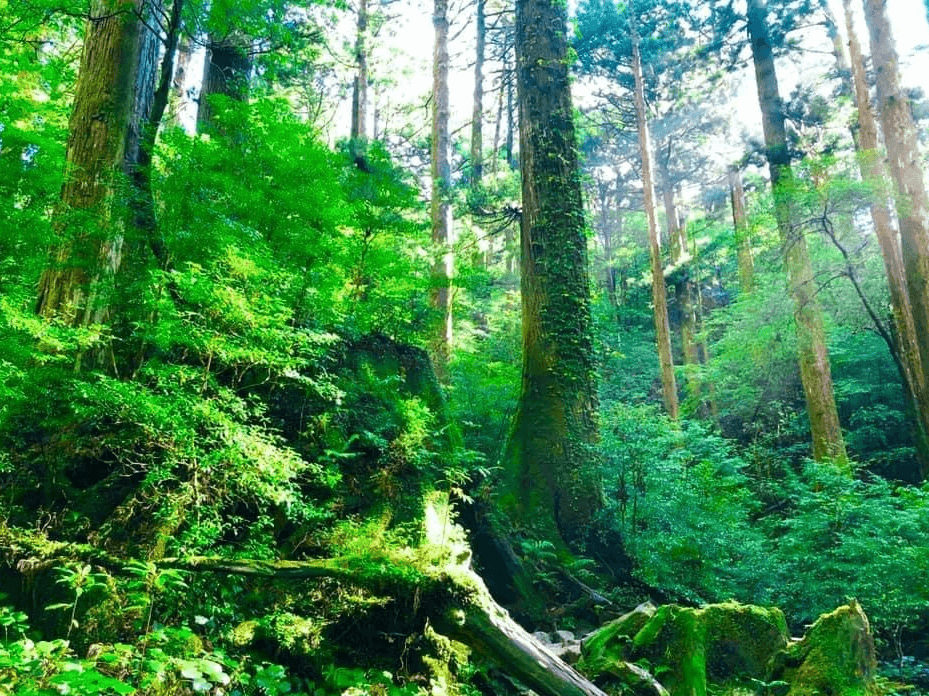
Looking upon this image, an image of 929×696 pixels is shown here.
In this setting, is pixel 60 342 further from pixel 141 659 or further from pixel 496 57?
pixel 496 57

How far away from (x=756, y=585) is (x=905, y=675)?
4.60ft

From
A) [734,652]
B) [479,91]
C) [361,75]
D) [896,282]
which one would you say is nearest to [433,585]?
[734,652]

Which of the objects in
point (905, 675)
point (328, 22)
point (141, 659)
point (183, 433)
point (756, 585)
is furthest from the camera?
point (328, 22)

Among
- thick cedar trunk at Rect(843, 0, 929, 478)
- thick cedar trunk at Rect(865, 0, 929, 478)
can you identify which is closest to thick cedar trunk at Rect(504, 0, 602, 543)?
thick cedar trunk at Rect(843, 0, 929, 478)

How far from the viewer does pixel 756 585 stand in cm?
600

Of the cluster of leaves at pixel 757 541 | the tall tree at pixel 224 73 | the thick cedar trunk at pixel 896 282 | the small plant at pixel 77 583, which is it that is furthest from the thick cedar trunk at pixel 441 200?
the thick cedar trunk at pixel 896 282

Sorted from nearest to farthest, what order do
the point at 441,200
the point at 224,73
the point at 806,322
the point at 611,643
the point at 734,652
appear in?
the point at 611,643 → the point at 734,652 → the point at 224,73 → the point at 441,200 → the point at 806,322

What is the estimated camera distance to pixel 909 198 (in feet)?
31.8

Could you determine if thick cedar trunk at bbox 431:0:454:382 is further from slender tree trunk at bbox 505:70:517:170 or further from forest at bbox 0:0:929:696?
slender tree trunk at bbox 505:70:517:170

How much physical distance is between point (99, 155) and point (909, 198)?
11606mm

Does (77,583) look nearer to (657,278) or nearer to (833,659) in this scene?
(833,659)

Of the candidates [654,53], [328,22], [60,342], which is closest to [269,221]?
[60,342]

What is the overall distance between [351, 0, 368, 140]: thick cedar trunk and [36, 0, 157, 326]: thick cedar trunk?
8.29m

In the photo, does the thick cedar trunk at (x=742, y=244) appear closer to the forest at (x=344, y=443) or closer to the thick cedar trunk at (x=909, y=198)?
the thick cedar trunk at (x=909, y=198)
